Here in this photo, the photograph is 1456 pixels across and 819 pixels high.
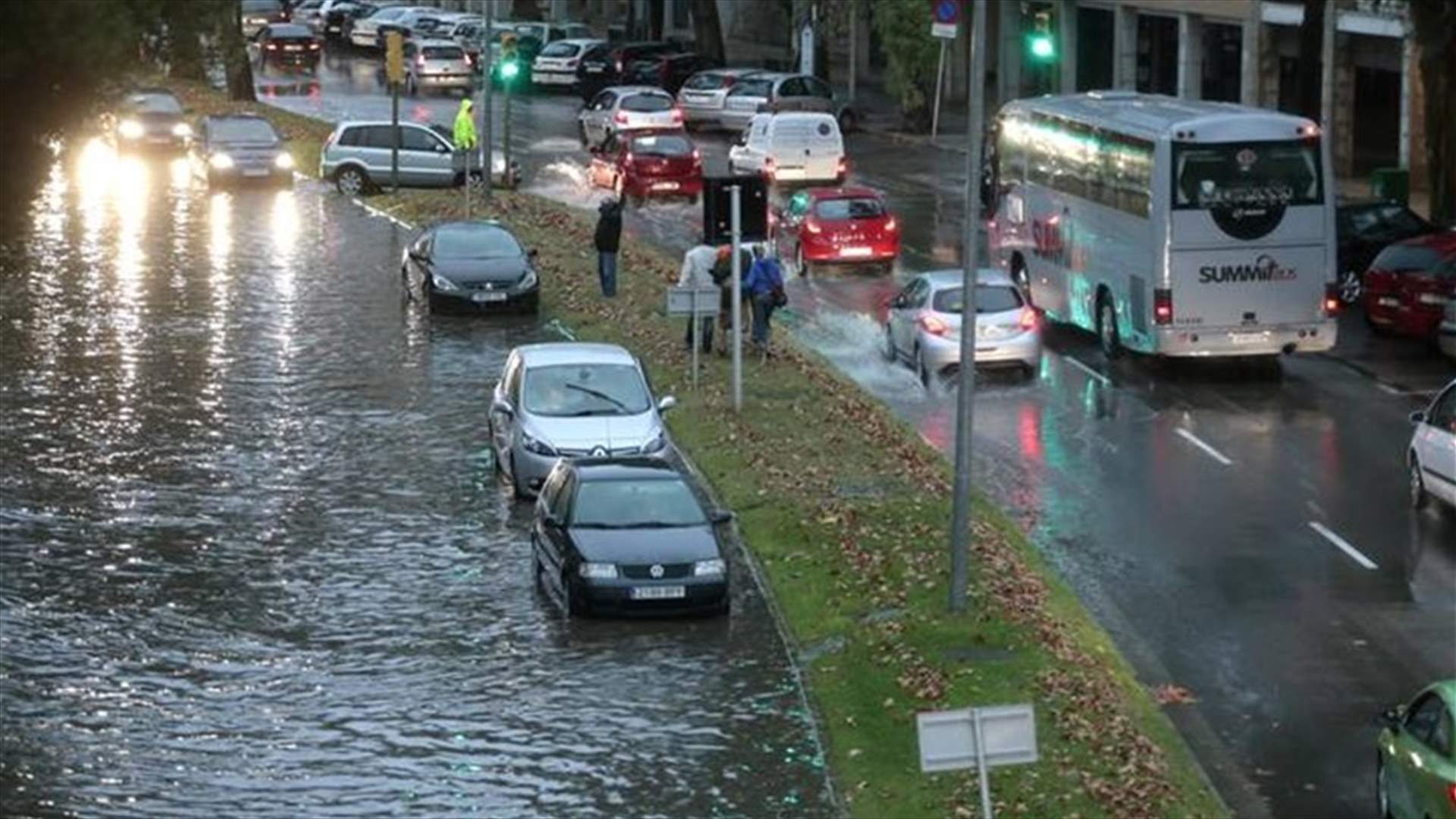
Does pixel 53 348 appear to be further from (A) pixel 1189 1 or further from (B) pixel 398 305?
(A) pixel 1189 1

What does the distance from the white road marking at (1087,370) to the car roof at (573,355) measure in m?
8.53

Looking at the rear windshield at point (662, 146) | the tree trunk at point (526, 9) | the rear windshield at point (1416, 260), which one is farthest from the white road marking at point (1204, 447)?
the tree trunk at point (526, 9)

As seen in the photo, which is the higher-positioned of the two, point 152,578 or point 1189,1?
point 1189,1

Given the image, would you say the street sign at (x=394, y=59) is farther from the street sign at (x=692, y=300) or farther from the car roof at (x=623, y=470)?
the car roof at (x=623, y=470)

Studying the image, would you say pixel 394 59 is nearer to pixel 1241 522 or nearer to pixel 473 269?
pixel 473 269

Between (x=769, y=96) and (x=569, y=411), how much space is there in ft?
145

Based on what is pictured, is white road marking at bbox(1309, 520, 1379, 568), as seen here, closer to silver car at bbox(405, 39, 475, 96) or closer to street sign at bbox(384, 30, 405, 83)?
street sign at bbox(384, 30, 405, 83)

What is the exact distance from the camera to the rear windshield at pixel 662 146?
204ft

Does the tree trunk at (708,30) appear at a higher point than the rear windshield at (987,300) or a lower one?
higher

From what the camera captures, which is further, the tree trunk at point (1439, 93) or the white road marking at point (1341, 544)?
the tree trunk at point (1439, 93)

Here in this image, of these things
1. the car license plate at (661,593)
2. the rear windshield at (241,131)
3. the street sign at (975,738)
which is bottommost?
the car license plate at (661,593)

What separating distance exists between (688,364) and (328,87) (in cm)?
5492

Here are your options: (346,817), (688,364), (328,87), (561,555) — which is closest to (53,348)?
(688,364)

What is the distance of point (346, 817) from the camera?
68.4 ft
